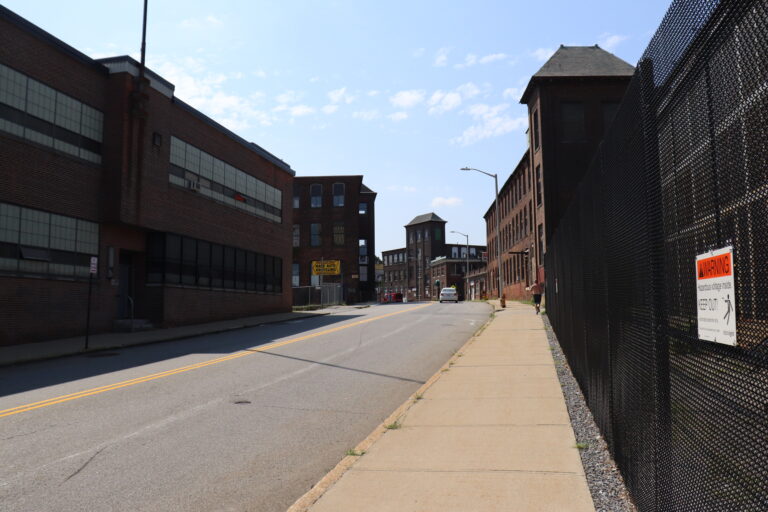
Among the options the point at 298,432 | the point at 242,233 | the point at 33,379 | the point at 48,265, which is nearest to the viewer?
the point at 298,432

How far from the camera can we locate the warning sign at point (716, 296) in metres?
2.30

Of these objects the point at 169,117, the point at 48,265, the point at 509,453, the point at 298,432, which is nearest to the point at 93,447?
the point at 298,432

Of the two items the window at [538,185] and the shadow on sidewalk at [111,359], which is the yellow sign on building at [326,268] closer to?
the window at [538,185]

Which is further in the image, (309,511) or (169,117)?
(169,117)

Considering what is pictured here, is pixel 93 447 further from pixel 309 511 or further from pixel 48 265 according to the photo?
pixel 48 265

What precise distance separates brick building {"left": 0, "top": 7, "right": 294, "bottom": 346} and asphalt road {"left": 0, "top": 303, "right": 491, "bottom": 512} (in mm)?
5850

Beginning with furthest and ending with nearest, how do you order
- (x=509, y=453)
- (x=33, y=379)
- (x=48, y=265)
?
(x=48, y=265)
(x=33, y=379)
(x=509, y=453)

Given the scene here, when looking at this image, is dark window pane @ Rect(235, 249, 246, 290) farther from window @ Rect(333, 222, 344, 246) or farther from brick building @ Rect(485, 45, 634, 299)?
window @ Rect(333, 222, 344, 246)

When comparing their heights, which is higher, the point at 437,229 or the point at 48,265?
the point at 437,229

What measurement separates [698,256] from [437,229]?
12377 centimetres

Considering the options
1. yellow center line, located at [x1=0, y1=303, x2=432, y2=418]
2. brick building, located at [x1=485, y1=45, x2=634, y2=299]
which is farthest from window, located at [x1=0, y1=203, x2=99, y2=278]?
brick building, located at [x1=485, y1=45, x2=634, y2=299]

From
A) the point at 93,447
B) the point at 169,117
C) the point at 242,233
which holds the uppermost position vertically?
the point at 169,117

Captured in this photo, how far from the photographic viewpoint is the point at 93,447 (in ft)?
22.5

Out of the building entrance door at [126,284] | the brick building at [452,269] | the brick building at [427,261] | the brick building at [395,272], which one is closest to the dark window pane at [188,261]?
the building entrance door at [126,284]
